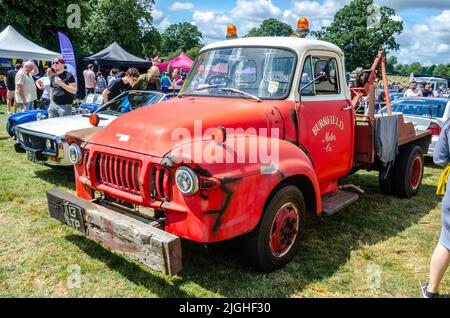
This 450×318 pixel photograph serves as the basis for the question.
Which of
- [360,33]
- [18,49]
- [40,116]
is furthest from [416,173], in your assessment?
[360,33]

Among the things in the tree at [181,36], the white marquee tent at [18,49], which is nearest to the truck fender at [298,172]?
the white marquee tent at [18,49]

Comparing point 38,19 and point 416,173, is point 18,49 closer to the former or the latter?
point 38,19

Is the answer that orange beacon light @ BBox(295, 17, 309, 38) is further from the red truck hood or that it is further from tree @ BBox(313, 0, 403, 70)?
tree @ BBox(313, 0, 403, 70)

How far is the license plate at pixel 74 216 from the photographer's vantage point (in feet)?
11.1

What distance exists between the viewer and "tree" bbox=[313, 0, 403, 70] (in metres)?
45.1

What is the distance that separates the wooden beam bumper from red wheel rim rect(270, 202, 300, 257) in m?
1.11

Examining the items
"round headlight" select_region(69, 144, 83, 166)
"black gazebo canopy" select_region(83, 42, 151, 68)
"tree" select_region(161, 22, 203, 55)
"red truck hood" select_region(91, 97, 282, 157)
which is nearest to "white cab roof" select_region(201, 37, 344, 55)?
"red truck hood" select_region(91, 97, 282, 157)

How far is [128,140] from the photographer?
3.50 meters

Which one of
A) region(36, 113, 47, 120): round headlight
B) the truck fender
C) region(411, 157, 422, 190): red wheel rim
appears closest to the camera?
the truck fender

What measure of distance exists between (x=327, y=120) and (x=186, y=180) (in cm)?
222

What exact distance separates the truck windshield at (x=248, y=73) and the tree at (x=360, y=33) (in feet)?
141

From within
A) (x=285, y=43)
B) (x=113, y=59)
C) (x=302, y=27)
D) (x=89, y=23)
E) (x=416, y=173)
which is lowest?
(x=416, y=173)

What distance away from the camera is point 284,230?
12.3 ft

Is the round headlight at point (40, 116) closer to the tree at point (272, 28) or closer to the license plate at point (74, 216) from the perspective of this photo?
the license plate at point (74, 216)
